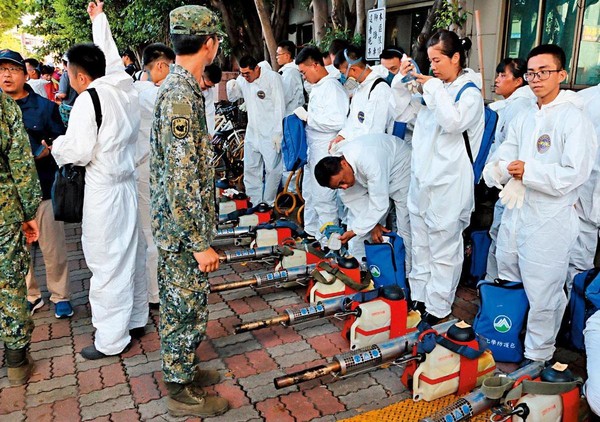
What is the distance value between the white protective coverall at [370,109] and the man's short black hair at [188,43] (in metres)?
2.32

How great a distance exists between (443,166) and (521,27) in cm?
399

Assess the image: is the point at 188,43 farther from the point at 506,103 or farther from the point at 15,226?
the point at 506,103

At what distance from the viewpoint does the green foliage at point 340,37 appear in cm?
779

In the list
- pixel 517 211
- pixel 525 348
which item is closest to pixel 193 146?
pixel 517 211

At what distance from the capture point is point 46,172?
3.68 m

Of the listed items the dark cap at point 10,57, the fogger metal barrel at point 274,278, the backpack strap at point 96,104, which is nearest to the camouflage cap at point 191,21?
the backpack strap at point 96,104

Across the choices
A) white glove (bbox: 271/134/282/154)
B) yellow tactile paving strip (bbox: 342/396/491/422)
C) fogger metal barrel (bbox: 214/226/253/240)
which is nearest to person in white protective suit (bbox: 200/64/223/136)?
white glove (bbox: 271/134/282/154)

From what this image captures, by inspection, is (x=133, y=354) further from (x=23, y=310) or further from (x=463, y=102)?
(x=463, y=102)

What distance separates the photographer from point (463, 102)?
3.09 m

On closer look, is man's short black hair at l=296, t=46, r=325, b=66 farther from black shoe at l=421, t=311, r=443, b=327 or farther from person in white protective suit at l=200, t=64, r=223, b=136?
black shoe at l=421, t=311, r=443, b=327

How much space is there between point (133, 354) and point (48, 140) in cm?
169

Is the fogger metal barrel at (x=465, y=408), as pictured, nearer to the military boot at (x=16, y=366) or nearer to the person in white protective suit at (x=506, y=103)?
the person in white protective suit at (x=506, y=103)

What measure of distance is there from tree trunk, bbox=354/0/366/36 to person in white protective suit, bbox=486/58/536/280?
152 inches

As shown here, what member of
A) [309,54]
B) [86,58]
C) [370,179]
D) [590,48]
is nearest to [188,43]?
[86,58]
